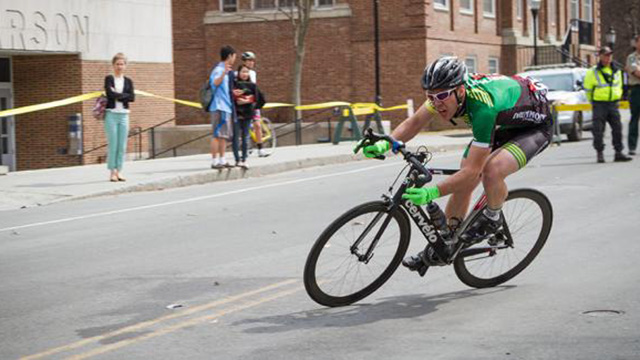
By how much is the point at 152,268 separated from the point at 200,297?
4.69 ft

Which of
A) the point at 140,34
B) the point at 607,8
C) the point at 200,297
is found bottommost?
the point at 200,297

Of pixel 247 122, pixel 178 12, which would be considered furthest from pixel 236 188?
pixel 178 12

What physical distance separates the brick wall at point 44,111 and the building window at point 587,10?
3428 cm

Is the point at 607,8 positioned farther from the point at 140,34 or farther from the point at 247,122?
the point at 247,122

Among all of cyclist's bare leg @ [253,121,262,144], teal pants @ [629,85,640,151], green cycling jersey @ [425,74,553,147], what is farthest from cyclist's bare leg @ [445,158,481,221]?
cyclist's bare leg @ [253,121,262,144]

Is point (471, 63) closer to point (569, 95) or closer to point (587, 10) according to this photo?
point (569, 95)

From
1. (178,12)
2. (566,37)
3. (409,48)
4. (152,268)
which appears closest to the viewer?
(152,268)

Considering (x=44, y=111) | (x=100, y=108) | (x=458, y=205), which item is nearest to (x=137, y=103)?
(x=44, y=111)

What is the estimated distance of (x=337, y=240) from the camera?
6.81 metres

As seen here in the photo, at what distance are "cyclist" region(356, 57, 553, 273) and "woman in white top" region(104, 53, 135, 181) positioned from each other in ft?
32.5

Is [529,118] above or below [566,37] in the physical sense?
below

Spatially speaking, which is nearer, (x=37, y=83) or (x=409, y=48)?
(x=37, y=83)

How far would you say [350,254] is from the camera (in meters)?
6.97

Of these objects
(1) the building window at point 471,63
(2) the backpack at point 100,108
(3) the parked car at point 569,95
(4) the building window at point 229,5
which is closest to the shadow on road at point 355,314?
(2) the backpack at point 100,108
